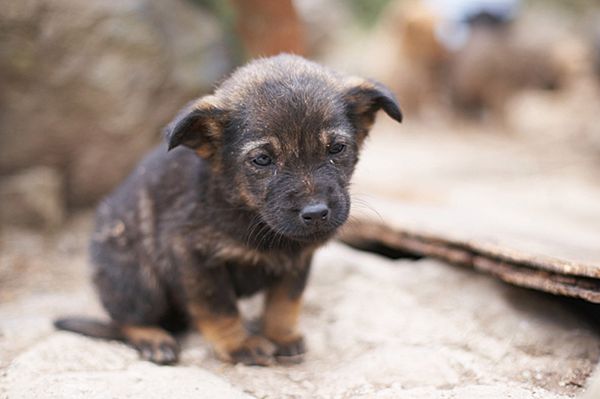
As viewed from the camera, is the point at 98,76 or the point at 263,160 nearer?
the point at 263,160

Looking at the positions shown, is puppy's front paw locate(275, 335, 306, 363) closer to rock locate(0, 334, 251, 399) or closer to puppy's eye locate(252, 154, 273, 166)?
rock locate(0, 334, 251, 399)

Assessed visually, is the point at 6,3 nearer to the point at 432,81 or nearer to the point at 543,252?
the point at 543,252

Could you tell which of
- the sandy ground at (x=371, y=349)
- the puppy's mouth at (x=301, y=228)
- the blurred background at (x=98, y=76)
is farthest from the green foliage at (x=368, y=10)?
the puppy's mouth at (x=301, y=228)

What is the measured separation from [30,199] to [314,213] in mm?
4182

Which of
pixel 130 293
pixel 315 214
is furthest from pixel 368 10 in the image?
pixel 315 214

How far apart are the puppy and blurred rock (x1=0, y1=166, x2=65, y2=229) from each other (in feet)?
6.85

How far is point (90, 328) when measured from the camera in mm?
4512

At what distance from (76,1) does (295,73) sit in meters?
3.59

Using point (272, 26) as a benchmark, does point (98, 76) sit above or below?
below

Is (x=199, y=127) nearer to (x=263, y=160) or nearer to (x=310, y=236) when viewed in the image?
(x=263, y=160)

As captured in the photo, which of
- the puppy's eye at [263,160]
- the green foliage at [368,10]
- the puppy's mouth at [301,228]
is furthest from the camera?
the green foliage at [368,10]

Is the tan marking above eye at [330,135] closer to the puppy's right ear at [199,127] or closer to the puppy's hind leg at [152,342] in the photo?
the puppy's right ear at [199,127]

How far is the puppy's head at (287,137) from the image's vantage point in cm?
364

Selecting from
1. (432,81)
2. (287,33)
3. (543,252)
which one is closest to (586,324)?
(543,252)
